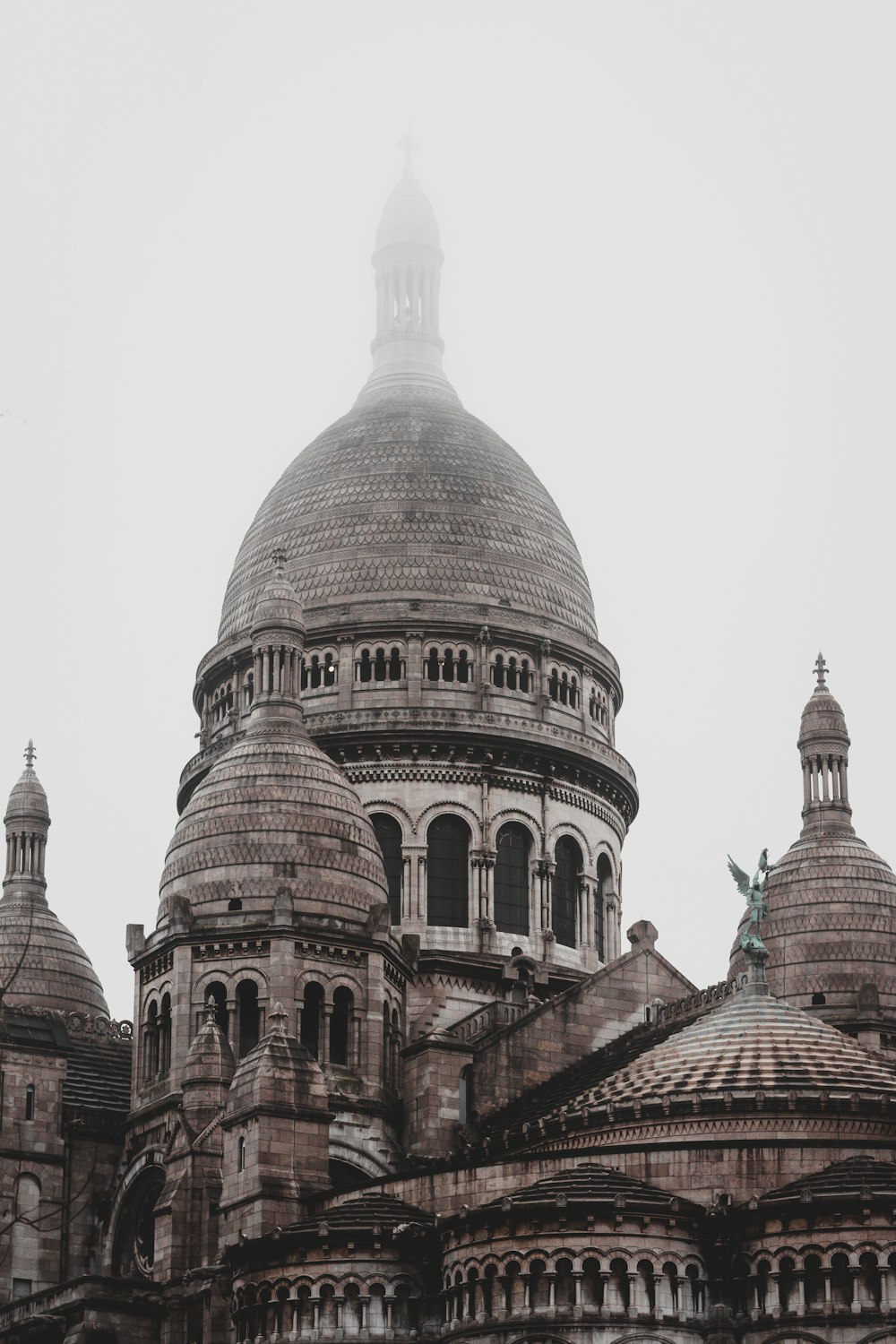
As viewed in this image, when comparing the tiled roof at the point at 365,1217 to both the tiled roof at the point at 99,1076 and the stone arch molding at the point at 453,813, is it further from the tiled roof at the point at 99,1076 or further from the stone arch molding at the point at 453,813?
the stone arch molding at the point at 453,813

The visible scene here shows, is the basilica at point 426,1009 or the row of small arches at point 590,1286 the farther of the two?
the basilica at point 426,1009

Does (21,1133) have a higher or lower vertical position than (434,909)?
lower

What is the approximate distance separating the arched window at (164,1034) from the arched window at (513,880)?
14339mm

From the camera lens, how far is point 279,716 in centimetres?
8300

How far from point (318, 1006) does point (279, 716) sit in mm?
10053

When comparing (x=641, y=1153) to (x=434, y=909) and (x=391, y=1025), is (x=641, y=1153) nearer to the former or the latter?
(x=391, y=1025)

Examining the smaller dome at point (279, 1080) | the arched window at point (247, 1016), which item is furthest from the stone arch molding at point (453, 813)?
the smaller dome at point (279, 1080)

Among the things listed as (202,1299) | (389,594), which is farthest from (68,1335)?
(389,594)

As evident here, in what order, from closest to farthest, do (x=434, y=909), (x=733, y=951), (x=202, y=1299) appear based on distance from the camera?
(x=202, y=1299)
(x=733, y=951)
(x=434, y=909)

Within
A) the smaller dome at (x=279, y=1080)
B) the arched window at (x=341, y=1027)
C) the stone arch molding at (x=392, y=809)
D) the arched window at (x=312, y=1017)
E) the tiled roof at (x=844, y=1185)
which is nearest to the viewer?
the tiled roof at (x=844, y=1185)

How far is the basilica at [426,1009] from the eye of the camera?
60875 mm

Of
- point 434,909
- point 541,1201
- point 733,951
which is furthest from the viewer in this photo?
point 434,909

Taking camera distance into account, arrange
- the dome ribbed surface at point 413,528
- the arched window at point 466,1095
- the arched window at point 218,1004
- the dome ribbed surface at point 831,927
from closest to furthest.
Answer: the arched window at point 218,1004
the arched window at point 466,1095
the dome ribbed surface at point 831,927
the dome ribbed surface at point 413,528

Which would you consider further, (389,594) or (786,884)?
(389,594)
